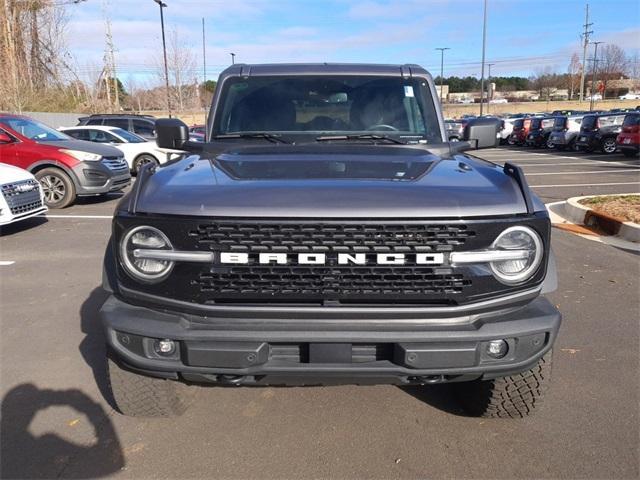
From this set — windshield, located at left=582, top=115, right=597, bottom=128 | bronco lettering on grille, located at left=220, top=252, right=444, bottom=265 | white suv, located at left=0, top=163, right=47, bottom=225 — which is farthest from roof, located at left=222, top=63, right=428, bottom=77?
windshield, located at left=582, top=115, right=597, bottom=128

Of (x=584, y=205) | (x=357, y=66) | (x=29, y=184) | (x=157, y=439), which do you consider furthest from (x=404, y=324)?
(x=584, y=205)

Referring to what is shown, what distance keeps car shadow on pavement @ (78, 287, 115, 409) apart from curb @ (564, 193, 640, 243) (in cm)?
676

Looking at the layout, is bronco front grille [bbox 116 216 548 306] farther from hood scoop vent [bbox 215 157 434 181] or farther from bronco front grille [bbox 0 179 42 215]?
bronco front grille [bbox 0 179 42 215]

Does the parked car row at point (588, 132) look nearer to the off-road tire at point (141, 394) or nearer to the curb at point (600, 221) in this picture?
the curb at point (600, 221)

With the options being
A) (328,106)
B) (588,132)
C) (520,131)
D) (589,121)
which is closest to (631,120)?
(588,132)

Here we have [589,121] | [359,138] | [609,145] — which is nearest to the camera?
[359,138]

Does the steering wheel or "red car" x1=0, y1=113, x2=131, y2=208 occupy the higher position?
the steering wheel

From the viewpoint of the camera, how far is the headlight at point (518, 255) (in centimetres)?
246

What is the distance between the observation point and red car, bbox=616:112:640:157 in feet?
62.5

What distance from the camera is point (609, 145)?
2262cm

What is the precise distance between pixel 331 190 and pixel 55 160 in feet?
31.2

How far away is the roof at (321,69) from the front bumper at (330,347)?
7.61ft

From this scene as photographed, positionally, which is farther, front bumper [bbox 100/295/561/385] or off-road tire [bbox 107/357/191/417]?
off-road tire [bbox 107/357/191/417]

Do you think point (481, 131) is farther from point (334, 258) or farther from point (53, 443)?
point (53, 443)
